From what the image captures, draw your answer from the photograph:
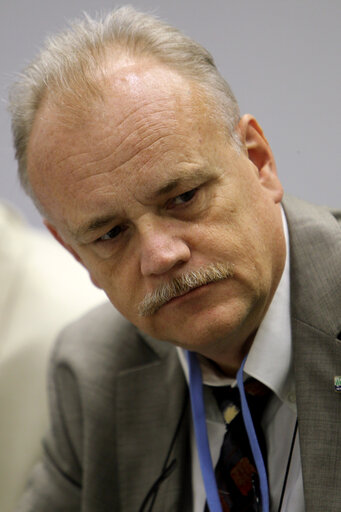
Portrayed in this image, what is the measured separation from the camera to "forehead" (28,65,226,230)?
46.9 inches

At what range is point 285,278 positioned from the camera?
1.37m

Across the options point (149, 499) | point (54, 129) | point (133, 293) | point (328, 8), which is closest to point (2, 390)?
point (149, 499)

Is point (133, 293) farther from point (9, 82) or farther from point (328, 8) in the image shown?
point (328, 8)

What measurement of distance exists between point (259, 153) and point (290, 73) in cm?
60

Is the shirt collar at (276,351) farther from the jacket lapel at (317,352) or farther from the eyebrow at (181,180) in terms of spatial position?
the eyebrow at (181,180)

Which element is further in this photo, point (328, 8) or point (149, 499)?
point (328, 8)

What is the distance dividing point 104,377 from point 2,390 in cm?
50

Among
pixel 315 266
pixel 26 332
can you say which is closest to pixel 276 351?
pixel 315 266

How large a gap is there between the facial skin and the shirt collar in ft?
0.22

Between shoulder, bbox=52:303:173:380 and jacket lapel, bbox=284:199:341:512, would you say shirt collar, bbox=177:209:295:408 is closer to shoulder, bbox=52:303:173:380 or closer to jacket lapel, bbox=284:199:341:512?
jacket lapel, bbox=284:199:341:512

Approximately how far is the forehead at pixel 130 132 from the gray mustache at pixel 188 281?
0.18 m

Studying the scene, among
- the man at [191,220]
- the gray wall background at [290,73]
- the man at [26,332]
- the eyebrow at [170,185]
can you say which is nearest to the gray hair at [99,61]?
the man at [191,220]

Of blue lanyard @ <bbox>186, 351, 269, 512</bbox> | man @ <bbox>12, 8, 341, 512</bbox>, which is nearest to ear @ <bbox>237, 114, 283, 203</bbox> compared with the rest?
man @ <bbox>12, 8, 341, 512</bbox>

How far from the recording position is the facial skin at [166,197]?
1.19 metres
